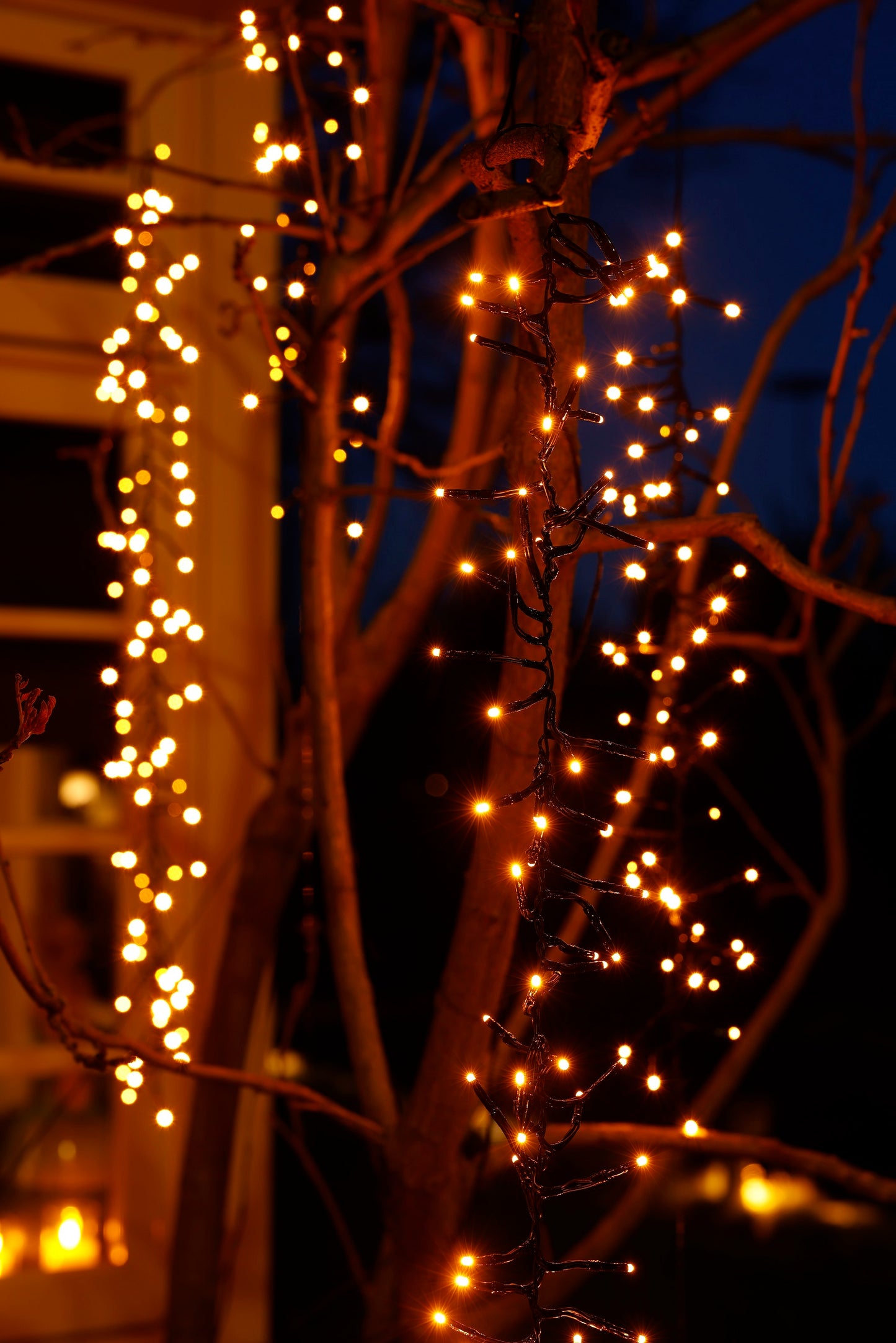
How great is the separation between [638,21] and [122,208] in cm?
110

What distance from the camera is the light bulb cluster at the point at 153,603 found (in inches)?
73.6

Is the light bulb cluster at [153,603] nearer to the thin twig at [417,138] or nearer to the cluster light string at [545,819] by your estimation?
the thin twig at [417,138]

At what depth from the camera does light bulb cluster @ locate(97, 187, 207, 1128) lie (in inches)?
73.6

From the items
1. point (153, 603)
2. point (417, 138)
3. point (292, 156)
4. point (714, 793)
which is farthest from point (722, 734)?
point (292, 156)

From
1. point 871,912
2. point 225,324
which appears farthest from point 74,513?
point 871,912

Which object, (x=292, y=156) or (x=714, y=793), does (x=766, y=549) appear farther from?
(x=714, y=793)

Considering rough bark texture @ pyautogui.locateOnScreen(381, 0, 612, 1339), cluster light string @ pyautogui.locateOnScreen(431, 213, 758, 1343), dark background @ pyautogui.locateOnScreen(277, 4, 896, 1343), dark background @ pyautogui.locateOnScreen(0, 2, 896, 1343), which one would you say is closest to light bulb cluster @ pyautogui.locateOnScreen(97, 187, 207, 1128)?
dark background @ pyautogui.locateOnScreen(0, 2, 896, 1343)

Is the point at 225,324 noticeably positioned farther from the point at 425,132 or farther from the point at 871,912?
the point at 871,912

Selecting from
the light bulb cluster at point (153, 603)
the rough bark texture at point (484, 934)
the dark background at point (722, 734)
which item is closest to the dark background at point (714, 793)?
the dark background at point (722, 734)

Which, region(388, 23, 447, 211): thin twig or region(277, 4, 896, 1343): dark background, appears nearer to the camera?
region(388, 23, 447, 211): thin twig

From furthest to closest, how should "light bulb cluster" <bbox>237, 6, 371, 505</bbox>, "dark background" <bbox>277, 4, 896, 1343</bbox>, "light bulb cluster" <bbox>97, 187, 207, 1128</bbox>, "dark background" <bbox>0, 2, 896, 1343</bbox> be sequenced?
"dark background" <bbox>277, 4, 896, 1343</bbox> < "dark background" <bbox>0, 2, 896, 1343</bbox> < "light bulb cluster" <bbox>97, 187, 207, 1128</bbox> < "light bulb cluster" <bbox>237, 6, 371, 505</bbox>

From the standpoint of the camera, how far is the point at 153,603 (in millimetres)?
1949

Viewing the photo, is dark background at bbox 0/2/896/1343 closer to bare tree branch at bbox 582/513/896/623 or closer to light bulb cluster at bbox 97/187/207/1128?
light bulb cluster at bbox 97/187/207/1128

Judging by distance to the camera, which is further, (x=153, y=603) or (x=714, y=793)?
(x=714, y=793)
